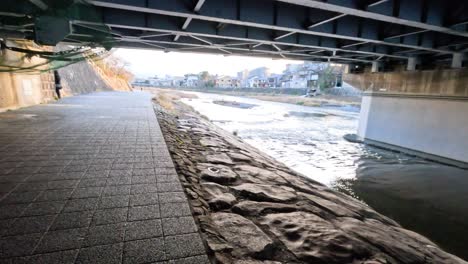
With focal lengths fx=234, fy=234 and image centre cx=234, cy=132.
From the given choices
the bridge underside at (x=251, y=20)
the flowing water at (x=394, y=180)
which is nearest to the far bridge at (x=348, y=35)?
the bridge underside at (x=251, y=20)

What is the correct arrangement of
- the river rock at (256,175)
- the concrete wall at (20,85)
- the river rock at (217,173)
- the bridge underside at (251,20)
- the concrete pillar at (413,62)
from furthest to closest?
1. the concrete pillar at (413,62)
2. the concrete wall at (20,85)
3. the bridge underside at (251,20)
4. the river rock at (256,175)
5. the river rock at (217,173)

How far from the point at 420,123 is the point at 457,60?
3.95 meters

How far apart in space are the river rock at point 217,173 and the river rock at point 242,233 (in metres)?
1.17

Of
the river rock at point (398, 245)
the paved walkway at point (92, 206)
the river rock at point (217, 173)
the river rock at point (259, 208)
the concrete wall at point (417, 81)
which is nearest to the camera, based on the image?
the paved walkway at point (92, 206)

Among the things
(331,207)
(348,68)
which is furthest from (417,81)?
(331,207)

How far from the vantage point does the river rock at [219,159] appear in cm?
520

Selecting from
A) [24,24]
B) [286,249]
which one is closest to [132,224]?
[286,249]

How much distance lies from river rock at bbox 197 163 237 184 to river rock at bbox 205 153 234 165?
0.28 meters

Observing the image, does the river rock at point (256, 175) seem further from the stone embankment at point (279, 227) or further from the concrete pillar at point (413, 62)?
the concrete pillar at point (413, 62)

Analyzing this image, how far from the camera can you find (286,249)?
2385 millimetres

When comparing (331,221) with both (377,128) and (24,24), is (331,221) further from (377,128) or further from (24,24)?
(377,128)

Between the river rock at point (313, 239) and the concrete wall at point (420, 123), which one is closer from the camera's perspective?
the river rock at point (313, 239)

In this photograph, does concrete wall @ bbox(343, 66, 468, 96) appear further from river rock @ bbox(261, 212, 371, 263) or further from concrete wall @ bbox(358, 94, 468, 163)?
river rock @ bbox(261, 212, 371, 263)

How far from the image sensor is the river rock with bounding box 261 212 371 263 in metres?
2.36
